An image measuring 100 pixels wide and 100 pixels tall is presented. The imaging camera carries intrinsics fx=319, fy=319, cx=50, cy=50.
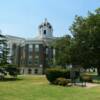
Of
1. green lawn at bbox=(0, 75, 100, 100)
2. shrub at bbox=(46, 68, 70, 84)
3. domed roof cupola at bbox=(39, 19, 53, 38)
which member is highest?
domed roof cupola at bbox=(39, 19, 53, 38)

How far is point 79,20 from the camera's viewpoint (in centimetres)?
6444

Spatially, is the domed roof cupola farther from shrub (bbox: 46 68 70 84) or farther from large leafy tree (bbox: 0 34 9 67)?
shrub (bbox: 46 68 70 84)

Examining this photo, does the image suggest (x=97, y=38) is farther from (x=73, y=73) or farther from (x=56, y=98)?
(x=56, y=98)

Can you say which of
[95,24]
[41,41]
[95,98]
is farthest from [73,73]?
[41,41]

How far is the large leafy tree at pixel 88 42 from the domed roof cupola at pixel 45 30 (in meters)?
46.9

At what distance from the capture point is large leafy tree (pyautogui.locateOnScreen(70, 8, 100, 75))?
195 feet

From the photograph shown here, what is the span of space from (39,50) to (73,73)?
62974 mm

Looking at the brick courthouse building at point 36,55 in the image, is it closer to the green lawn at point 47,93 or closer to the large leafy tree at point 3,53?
the large leafy tree at point 3,53

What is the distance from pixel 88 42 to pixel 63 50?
7.34 m

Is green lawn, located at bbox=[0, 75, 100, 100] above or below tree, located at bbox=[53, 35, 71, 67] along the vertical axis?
below

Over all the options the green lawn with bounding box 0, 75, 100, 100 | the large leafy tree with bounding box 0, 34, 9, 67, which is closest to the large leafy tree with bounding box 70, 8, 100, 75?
the large leafy tree with bounding box 0, 34, 9, 67

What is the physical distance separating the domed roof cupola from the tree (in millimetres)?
41473

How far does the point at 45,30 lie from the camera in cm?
11038

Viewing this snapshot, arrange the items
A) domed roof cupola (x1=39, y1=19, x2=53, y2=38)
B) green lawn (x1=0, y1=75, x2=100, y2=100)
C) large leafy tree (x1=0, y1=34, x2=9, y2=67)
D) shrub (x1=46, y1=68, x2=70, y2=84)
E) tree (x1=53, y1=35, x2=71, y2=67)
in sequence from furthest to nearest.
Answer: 1. domed roof cupola (x1=39, y1=19, x2=53, y2=38)
2. tree (x1=53, y1=35, x2=71, y2=67)
3. large leafy tree (x1=0, y1=34, x2=9, y2=67)
4. shrub (x1=46, y1=68, x2=70, y2=84)
5. green lawn (x1=0, y1=75, x2=100, y2=100)
